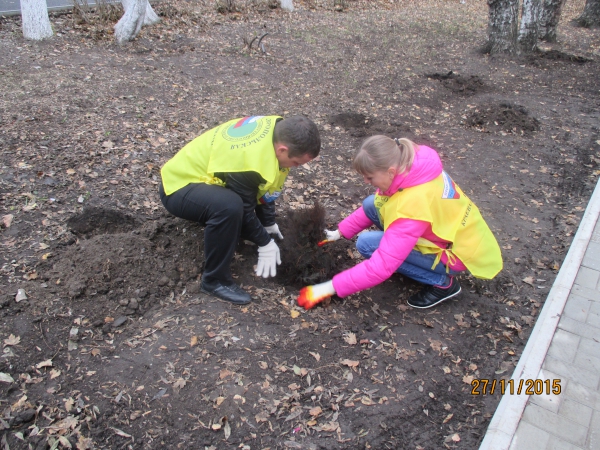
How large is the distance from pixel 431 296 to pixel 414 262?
263mm

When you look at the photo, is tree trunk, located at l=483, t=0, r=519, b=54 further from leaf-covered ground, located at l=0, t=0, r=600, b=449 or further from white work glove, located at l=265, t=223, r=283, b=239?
white work glove, located at l=265, t=223, r=283, b=239

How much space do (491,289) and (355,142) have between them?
2.49 m

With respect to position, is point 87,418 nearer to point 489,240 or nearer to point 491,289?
point 489,240

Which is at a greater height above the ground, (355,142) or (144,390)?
(355,142)

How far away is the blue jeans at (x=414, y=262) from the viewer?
110 inches

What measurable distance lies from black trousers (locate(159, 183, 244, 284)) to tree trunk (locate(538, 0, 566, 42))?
386 inches

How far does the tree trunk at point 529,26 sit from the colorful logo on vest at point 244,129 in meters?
7.77

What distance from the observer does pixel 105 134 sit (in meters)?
Answer: 4.40

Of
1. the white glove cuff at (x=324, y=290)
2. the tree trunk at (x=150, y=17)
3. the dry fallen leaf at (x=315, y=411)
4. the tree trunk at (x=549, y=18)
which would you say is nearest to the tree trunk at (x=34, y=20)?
the tree trunk at (x=150, y=17)

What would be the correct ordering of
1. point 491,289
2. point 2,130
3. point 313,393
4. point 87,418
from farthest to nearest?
1. point 2,130
2. point 491,289
3. point 313,393
4. point 87,418

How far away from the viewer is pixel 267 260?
2.83m

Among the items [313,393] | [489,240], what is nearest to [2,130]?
[313,393]

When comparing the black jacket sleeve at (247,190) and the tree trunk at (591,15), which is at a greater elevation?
the tree trunk at (591,15)
